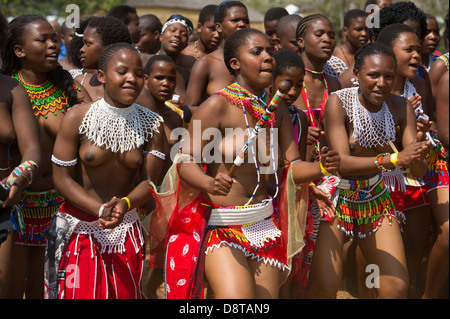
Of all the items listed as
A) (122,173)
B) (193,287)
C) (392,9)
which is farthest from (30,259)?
(392,9)

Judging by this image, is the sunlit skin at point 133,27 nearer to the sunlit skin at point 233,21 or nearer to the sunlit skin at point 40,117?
the sunlit skin at point 233,21

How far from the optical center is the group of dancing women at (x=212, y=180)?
13.6 feet

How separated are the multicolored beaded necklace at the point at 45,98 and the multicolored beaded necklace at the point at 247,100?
1215 mm

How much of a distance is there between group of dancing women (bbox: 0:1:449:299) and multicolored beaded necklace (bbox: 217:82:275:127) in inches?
0.6

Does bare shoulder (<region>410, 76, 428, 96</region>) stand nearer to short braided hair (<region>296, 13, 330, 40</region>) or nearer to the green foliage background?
short braided hair (<region>296, 13, 330, 40</region>)

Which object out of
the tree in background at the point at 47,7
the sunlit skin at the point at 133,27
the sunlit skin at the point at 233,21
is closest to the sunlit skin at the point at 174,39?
the sunlit skin at the point at 133,27

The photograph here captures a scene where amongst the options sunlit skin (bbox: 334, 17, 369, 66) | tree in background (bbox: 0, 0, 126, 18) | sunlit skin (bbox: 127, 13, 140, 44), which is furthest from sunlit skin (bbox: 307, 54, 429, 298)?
tree in background (bbox: 0, 0, 126, 18)

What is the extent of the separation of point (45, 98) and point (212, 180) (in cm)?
154

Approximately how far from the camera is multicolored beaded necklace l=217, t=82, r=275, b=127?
4.33 meters

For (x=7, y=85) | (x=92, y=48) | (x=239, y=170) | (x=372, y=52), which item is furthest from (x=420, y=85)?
(x=7, y=85)

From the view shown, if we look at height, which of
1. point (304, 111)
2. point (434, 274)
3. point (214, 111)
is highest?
point (304, 111)

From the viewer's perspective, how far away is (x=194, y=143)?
13.8 ft
